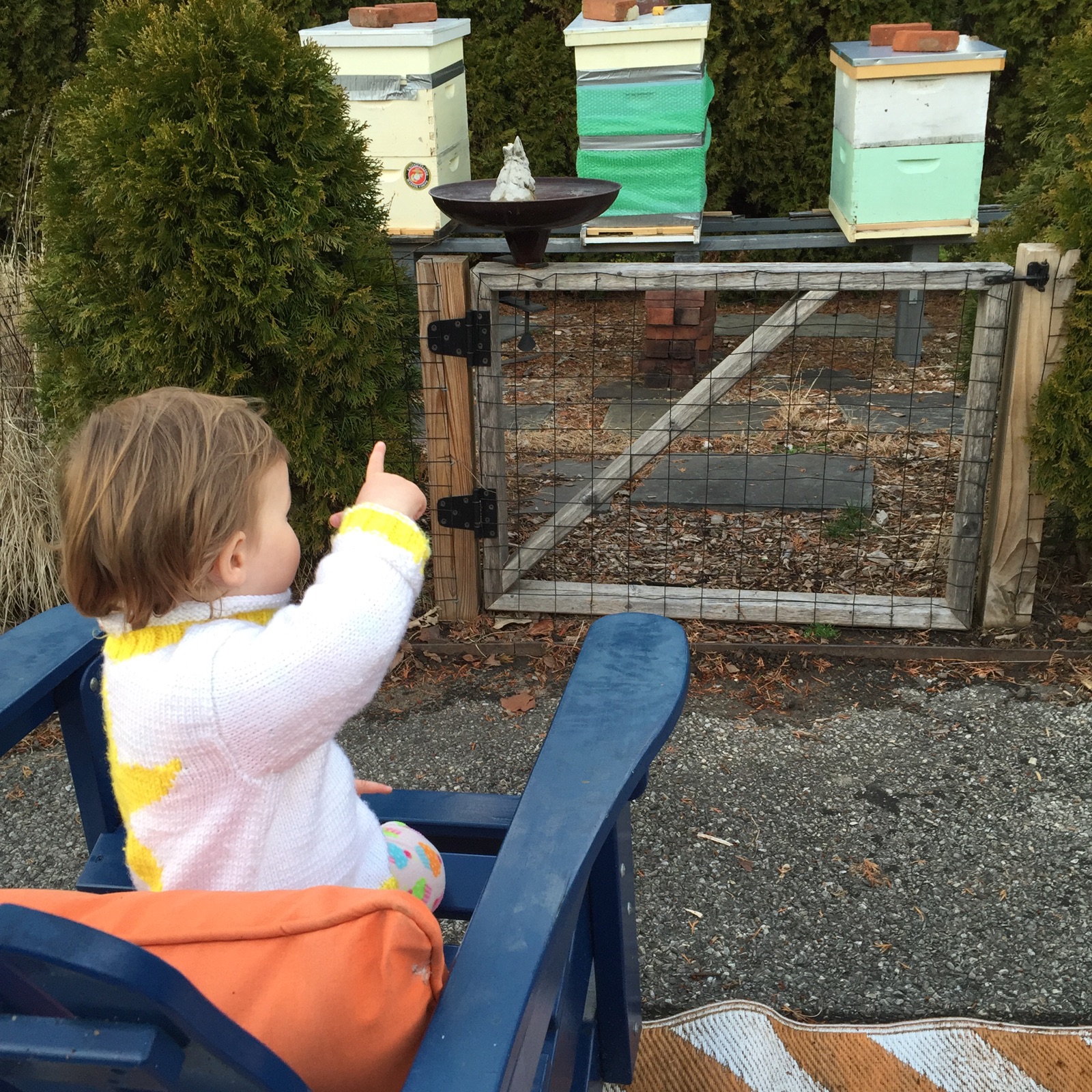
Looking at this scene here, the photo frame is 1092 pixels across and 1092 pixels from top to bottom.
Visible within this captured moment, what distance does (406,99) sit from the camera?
4898 mm

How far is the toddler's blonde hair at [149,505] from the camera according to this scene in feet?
4.26

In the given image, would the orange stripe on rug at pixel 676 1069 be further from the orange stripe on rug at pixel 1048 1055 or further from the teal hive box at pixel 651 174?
the teal hive box at pixel 651 174

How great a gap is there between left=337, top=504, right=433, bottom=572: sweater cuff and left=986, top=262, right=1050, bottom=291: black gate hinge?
8.28 feet

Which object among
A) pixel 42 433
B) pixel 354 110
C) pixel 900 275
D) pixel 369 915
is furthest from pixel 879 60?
pixel 369 915

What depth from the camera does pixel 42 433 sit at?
3838 mm

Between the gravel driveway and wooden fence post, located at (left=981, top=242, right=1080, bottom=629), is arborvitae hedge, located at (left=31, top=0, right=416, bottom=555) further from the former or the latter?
wooden fence post, located at (left=981, top=242, right=1080, bottom=629)

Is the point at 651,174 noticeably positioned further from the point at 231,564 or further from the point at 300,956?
the point at 300,956

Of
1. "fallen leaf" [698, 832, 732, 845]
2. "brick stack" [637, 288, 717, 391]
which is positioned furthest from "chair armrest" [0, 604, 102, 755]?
"brick stack" [637, 288, 717, 391]

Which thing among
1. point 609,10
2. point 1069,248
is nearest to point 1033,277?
point 1069,248

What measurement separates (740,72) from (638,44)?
233 cm

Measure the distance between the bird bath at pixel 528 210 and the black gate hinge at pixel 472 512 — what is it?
0.77 meters

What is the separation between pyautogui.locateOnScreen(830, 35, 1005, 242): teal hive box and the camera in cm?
474

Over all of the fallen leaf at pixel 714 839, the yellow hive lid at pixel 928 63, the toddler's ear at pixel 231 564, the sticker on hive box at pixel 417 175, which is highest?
the yellow hive lid at pixel 928 63

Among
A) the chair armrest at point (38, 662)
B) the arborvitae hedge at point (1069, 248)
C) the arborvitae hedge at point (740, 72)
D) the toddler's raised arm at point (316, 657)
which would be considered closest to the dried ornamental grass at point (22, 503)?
the chair armrest at point (38, 662)
